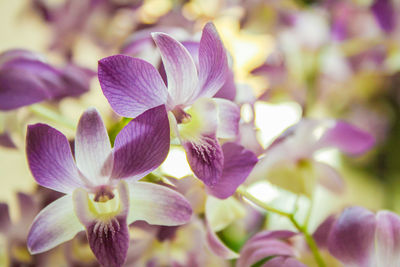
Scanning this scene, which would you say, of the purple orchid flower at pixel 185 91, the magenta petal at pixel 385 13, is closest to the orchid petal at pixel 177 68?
the purple orchid flower at pixel 185 91

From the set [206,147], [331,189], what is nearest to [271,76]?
[331,189]

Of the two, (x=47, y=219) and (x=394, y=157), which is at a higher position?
(x=47, y=219)

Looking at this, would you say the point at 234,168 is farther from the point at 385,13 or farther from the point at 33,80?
the point at 385,13

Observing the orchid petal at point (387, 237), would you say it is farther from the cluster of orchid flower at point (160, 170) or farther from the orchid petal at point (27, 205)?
the orchid petal at point (27, 205)

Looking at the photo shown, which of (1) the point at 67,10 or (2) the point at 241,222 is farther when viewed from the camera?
(1) the point at 67,10

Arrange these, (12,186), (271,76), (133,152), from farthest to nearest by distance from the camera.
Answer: (12,186), (271,76), (133,152)

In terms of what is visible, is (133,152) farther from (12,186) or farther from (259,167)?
(12,186)
